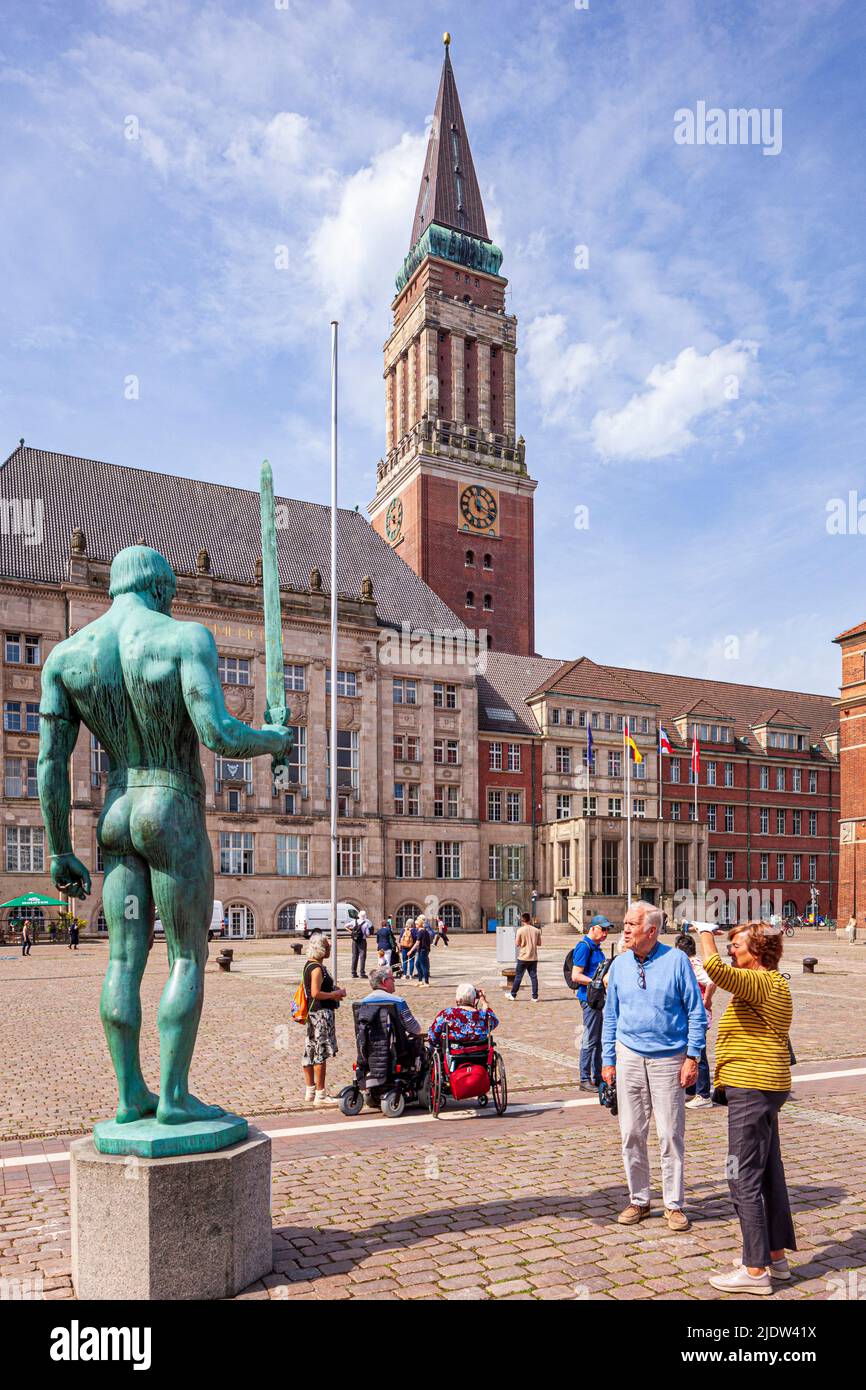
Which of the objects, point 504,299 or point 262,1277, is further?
point 504,299

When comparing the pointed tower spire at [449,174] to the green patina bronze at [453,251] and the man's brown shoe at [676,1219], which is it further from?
the man's brown shoe at [676,1219]

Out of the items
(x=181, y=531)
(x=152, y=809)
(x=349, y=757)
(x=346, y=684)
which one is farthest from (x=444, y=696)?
(x=152, y=809)

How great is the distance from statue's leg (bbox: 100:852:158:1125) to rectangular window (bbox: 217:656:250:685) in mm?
46673

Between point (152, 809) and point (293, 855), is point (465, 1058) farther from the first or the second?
point (293, 855)

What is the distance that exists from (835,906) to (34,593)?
56.0m

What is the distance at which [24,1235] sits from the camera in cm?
626

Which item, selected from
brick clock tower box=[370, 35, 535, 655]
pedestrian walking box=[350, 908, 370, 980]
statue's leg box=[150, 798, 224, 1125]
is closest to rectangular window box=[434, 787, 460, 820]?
brick clock tower box=[370, 35, 535, 655]

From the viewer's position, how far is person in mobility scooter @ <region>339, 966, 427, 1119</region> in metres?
9.94

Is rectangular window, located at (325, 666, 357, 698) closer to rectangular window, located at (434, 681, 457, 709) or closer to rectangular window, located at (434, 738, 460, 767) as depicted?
rectangular window, located at (434, 681, 457, 709)

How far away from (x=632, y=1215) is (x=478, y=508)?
70.4 meters
